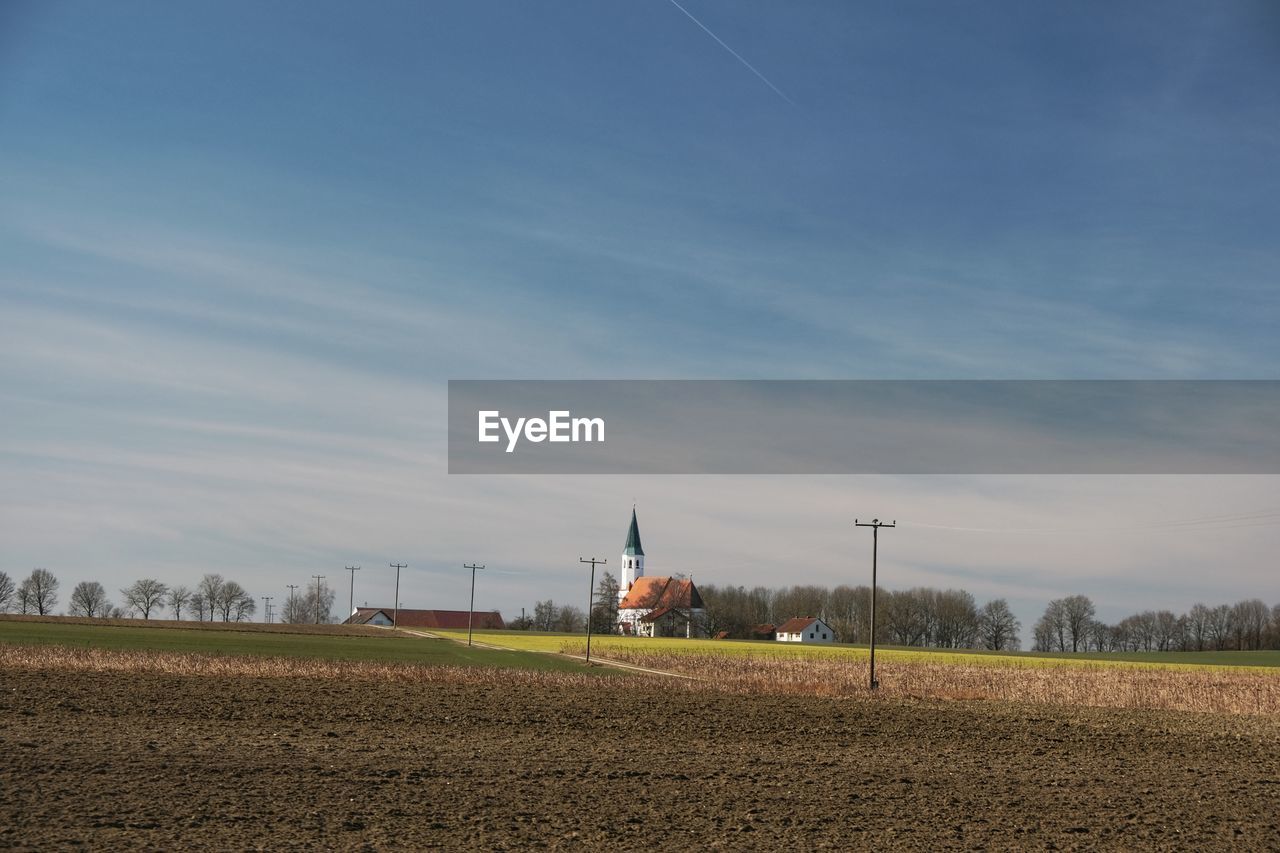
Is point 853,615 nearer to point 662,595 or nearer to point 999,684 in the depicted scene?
point 662,595

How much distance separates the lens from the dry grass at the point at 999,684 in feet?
132

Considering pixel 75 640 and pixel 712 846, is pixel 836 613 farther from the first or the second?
pixel 712 846

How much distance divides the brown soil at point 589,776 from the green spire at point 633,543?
15690 centimetres

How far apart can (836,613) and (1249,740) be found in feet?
472

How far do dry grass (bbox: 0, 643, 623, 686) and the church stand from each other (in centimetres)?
10425

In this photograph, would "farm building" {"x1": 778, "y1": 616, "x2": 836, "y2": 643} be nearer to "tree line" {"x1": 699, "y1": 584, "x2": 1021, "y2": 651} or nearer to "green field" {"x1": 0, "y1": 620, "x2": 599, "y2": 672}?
"tree line" {"x1": 699, "y1": 584, "x2": 1021, "y2": 651}

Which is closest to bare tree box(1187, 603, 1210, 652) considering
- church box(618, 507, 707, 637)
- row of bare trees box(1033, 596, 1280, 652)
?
row of bare trees box(1033, 596, 1280, 652)

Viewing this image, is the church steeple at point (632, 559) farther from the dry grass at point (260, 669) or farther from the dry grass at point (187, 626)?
the dry grass at point (260, 669)

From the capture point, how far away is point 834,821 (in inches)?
598

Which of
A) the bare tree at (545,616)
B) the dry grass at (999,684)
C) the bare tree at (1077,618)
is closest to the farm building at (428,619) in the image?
the bare tree at (545,616)

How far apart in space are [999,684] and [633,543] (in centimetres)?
14345

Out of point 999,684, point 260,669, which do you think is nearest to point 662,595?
point 999,684

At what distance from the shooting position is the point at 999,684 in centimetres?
4559

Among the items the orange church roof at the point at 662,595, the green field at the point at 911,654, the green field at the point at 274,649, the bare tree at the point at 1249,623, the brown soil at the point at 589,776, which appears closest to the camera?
the brown soil at the point at 589,776
